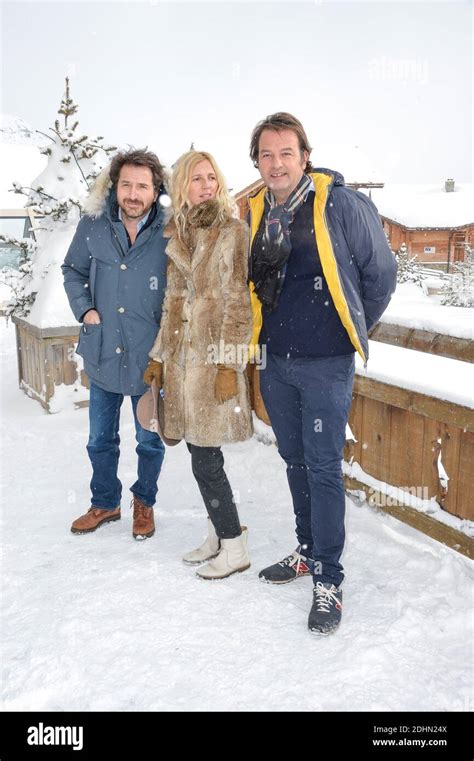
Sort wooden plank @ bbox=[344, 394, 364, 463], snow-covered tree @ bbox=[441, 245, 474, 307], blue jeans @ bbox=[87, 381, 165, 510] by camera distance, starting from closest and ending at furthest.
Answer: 1. blue jeans @ bbox=[87, 381, 165, 510]
2. wooden plank @ bbox=[344, 394, 364, 463]
3. snow-covered tree @ bbox=[441, 245, 474, 307]

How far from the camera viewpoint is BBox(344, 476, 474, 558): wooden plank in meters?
3.37

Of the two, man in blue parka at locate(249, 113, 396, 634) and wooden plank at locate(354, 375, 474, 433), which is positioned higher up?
man in blue parka at locate(249, 113, 396, 634)

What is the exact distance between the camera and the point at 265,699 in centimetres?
238

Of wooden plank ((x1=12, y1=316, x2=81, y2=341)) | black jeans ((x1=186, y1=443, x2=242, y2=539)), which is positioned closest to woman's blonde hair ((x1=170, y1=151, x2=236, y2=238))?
black jeans ((x1=186, y1=443, x2=242, y2=539))

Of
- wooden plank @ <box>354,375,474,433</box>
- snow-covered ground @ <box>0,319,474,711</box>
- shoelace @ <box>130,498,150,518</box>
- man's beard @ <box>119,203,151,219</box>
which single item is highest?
man's beard @ <box>119,203,151,219</box>

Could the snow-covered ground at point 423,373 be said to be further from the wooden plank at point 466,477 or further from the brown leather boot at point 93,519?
the brown leather boot at point 93,519

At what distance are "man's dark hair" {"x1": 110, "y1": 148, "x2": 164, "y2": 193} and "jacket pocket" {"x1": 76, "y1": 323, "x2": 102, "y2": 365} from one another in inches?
34.2

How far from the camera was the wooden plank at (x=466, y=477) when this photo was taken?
3285 millimetres

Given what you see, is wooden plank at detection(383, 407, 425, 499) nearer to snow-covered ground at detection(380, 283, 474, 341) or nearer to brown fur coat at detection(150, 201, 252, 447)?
snow-covered ground at detection(380, 283, 474, 341)

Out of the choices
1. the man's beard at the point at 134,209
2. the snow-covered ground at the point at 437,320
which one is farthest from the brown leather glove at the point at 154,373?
the snow-covered ground at the point at 437,320
